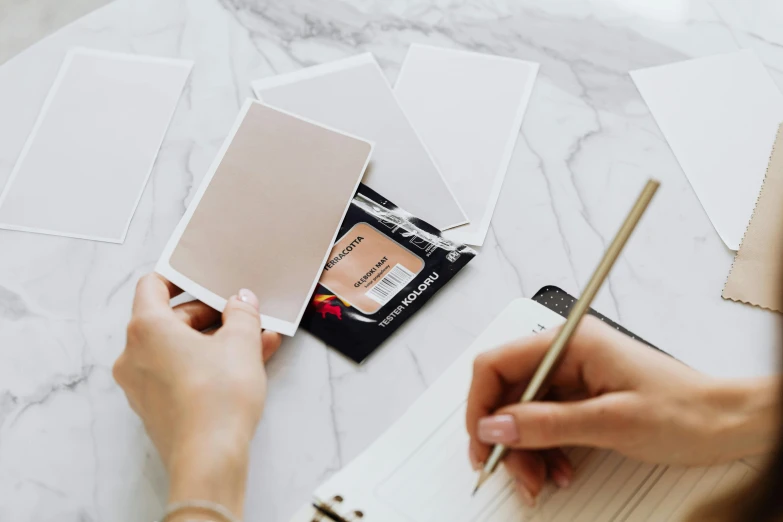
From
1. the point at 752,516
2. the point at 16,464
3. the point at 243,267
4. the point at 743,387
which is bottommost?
the point at 16,464

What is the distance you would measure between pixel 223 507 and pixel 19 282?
1.10 ft

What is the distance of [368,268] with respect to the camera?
27.5 inches

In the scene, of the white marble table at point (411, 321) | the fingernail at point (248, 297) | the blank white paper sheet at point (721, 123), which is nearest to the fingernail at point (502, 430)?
the white marble table at point (411, 321)

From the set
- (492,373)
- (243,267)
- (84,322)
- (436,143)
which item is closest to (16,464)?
(84,322)

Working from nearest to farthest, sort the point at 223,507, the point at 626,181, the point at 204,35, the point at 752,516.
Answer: the point at 752,516 < the point at 223,507 < the point at 626,181 < the point at 204,35

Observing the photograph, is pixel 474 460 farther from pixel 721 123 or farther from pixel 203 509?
pixel 721 123

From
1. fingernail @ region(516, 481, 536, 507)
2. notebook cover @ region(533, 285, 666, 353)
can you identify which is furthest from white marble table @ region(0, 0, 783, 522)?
fingernail @ region(516, 481, 536, 507)

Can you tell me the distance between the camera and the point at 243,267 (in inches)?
26.9

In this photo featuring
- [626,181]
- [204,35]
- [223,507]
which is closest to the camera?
[223,507]

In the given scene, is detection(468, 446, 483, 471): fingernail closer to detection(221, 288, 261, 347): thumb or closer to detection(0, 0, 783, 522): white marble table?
detection(0, 0, 783, 522): white marble table

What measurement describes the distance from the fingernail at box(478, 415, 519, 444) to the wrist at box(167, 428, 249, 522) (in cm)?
20

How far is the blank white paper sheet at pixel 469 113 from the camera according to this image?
77 centimetres

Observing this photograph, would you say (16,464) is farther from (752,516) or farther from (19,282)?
(752,516)

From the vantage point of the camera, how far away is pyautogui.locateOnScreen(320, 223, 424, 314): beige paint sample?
0.68 metres
